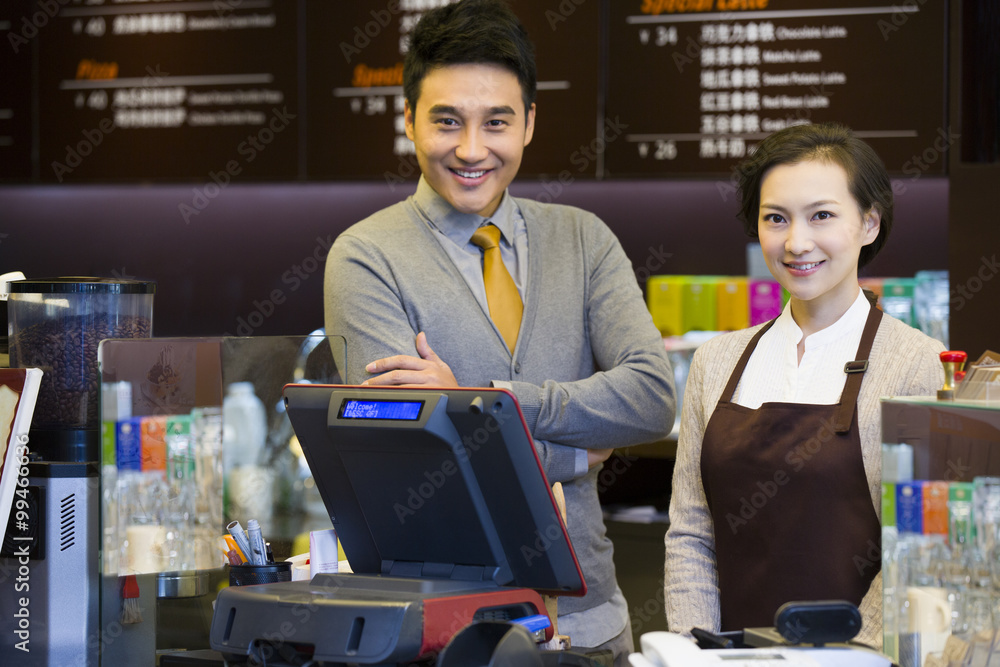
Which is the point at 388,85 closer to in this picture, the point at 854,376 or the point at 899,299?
the point at 899,299

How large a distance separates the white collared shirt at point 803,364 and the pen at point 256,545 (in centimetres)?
68

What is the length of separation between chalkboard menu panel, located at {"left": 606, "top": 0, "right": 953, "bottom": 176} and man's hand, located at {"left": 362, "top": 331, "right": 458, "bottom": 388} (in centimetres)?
182

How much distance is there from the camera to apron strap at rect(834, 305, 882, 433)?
1383mm

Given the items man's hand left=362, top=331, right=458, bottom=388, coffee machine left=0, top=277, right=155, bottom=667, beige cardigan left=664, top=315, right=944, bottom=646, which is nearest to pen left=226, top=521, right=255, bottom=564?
coffee machine left=0, top=277, right=155, bottom=667

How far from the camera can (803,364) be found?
1.48 meters

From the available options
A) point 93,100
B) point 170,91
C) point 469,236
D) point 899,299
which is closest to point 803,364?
point 469,236

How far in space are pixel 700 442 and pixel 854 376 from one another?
246mm

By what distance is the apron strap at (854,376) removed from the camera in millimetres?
1383

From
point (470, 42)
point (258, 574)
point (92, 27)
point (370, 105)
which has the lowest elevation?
point (258, 574)

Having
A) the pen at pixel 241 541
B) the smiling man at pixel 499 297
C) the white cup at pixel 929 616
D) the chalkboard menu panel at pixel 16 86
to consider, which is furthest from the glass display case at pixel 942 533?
the chalkboard menu panel at pixel 16 86

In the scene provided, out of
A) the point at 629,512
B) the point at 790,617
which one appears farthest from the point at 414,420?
the point at 629,512

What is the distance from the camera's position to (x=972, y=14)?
114 inches

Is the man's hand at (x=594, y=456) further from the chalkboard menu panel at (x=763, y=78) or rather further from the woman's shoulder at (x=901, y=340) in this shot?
the chalkboard menu panel at (x=763, y=78)

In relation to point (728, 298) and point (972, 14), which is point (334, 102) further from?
point (972, 14)
